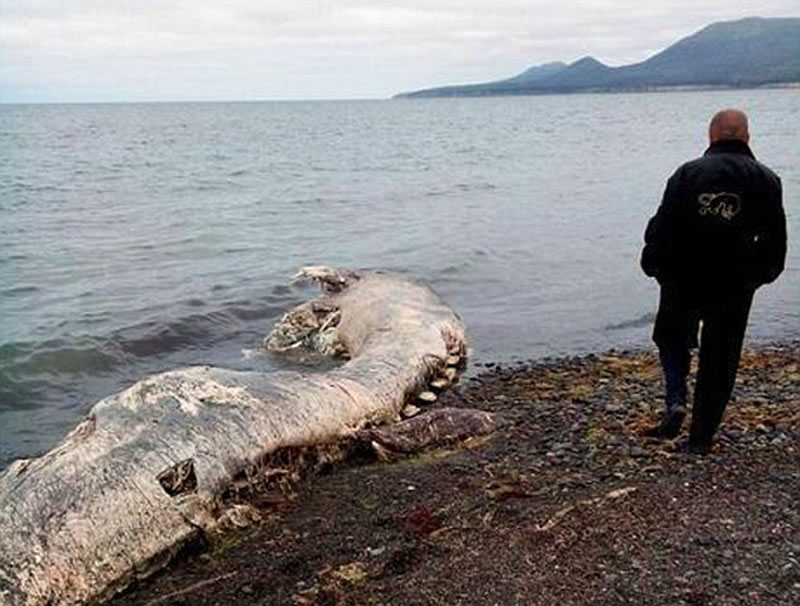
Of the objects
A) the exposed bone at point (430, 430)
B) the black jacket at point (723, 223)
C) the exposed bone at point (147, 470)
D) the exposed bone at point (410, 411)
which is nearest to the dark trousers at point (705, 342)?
the black jacket at point (723, 223)

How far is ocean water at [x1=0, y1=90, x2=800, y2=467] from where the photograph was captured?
12695mm

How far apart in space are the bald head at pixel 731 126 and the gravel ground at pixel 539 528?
2.19 metres

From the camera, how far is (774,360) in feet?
37.1

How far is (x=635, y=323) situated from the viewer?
46.6 feet

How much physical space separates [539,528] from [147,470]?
7.92 ft

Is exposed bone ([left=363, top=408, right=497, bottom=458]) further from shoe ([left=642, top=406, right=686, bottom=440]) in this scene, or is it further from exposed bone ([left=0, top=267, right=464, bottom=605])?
shoe ([left=642, top=406, right=686, bottom=440])

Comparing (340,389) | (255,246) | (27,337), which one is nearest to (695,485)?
(340,389)

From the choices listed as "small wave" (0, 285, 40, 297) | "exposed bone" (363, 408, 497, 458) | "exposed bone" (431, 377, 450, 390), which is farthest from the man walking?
"small wave" (0, 285, 40, 297)

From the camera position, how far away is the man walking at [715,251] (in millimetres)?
6516

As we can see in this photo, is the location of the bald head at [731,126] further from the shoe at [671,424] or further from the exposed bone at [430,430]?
the exposed bone at [430,430]

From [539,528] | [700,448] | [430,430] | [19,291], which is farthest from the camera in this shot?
[19,291]

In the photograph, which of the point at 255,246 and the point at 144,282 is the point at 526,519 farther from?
the point at 255,246

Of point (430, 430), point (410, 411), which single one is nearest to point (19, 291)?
point (410, 411)

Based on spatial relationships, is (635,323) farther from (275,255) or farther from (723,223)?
(275,255)
